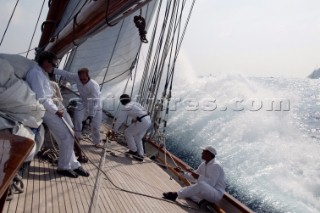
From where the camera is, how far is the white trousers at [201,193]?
12.9 feet

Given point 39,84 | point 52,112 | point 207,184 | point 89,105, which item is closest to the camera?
point 39,84

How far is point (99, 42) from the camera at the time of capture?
10258 mm

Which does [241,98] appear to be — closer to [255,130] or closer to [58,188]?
[255,130]

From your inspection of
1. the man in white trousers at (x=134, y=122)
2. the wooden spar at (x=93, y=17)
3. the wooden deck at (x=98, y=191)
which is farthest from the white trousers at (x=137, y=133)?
the wooden spar at (x=93, y=17)

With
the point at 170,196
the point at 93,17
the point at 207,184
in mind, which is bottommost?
the point at 170,196

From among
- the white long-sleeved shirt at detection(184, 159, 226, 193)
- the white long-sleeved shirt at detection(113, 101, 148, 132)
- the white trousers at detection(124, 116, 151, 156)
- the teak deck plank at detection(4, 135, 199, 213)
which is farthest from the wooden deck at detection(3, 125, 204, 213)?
the white long-sleeved shirt at detection(113, 101, 148, 132)

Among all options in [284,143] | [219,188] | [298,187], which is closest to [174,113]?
[284,143]

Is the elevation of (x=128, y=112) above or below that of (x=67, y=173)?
above

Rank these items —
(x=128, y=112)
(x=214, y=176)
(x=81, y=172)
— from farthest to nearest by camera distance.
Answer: (x=128, y=112)
(x=214, y=176)
(x=81, y=172)

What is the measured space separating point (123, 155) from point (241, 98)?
50.4ft

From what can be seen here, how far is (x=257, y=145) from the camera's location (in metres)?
10.7

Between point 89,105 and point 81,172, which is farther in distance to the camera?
→ point 89,105

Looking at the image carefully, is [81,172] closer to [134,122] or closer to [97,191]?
[97,191]

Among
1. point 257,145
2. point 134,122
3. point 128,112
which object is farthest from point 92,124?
point 257,145
